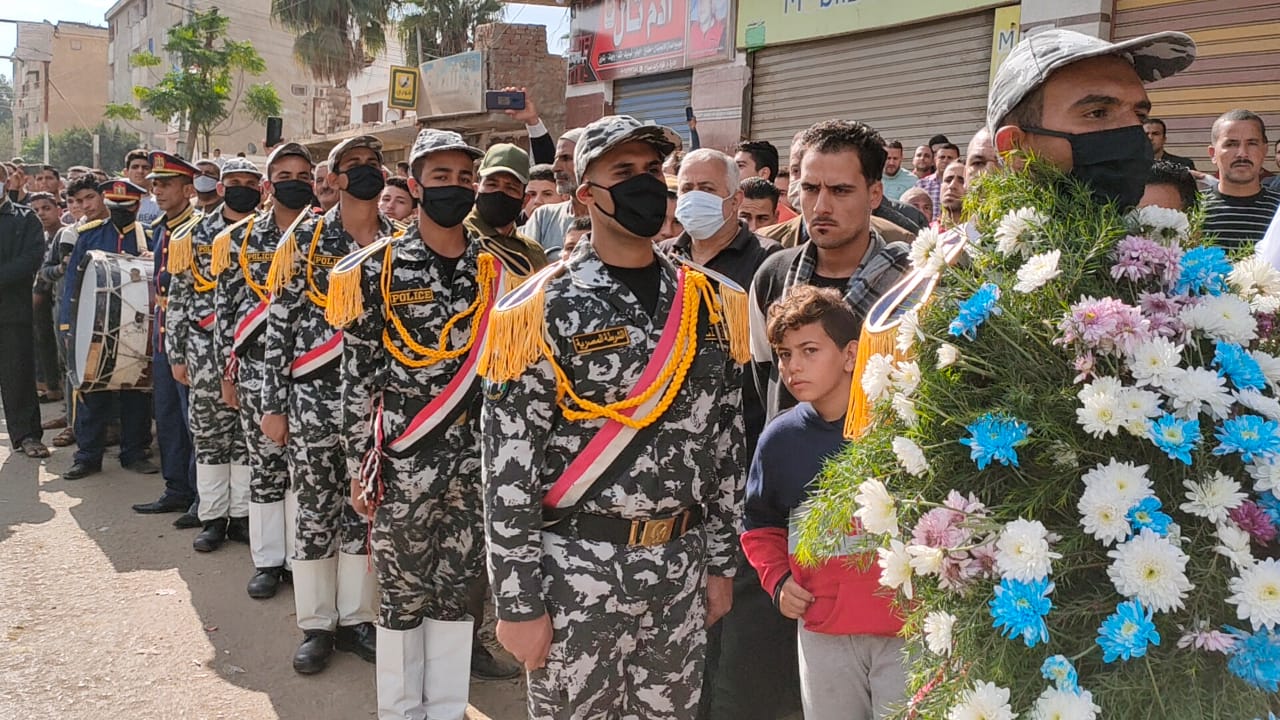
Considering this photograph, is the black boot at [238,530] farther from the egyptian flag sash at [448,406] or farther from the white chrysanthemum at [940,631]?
the white chrysanthemum at [940,631]

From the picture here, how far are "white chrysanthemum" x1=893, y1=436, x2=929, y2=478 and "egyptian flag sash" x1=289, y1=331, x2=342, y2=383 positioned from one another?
349 centimetres

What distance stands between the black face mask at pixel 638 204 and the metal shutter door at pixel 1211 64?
6.29 meters

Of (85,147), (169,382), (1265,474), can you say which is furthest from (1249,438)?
(85,147)

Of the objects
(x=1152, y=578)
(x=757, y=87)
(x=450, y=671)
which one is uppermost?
(x=757, y=87)

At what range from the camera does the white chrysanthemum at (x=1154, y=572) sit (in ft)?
4.20

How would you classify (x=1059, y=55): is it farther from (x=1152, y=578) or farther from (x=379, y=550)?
(x=379, y=550)

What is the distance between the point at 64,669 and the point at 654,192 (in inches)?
156

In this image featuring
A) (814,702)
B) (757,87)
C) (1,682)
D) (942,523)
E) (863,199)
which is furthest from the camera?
(757,87)

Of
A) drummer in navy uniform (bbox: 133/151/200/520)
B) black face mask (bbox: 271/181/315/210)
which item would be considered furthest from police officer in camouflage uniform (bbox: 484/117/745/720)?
drummer in navy uniform (bbox: 133/151/200/520)

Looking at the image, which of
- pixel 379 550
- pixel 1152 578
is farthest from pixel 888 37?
pixel 1152 578

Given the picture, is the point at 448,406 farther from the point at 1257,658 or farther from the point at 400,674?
the point at 1257,658

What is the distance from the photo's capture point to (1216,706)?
1269 millimetres

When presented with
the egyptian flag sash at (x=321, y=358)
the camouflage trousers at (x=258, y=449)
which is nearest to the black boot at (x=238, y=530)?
the camouflage trousers at (x=258, y=449)

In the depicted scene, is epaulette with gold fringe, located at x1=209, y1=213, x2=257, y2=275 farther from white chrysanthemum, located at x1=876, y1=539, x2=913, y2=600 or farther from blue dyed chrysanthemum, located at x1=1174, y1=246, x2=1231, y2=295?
blue dyed chrysanthemum, located at x1=1174, y1=246, x2=1231, y2=295
